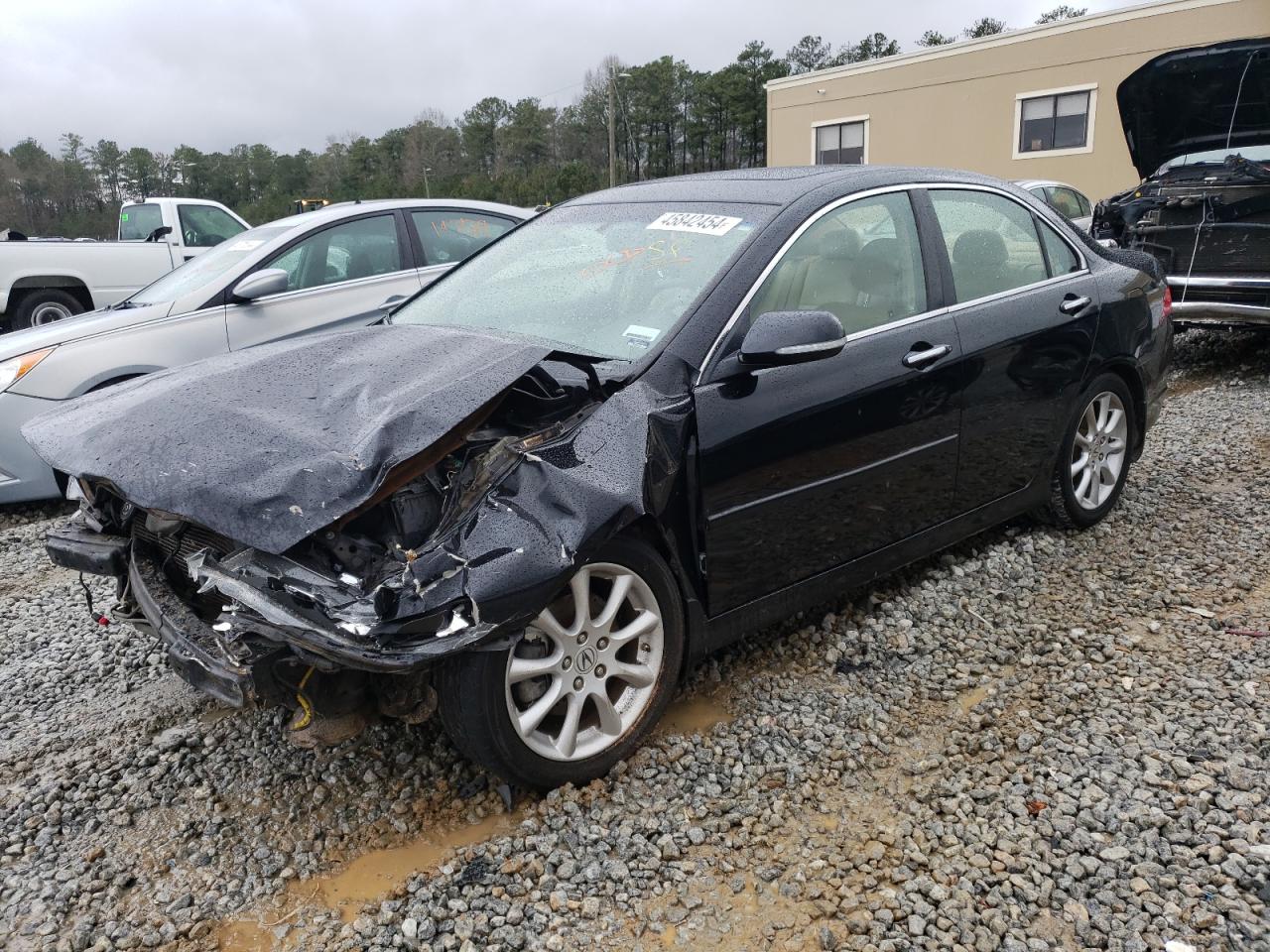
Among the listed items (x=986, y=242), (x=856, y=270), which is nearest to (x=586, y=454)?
(x=856, y=270)

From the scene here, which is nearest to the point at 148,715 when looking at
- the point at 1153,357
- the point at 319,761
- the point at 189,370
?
the point at 319,761

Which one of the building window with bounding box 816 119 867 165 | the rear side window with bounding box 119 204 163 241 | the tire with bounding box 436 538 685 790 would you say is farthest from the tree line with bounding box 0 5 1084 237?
the tire with bounding box 436 538 685 790

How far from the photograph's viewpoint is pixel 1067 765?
273 cm

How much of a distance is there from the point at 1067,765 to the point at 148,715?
9.93 feet

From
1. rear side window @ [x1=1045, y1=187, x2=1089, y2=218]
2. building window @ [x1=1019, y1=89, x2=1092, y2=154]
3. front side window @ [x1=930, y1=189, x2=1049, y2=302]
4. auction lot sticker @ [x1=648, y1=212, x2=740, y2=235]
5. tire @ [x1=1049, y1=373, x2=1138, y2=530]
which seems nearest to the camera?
auction lot sticker @ [x1=648, y1=212, x2=740, y2=235]

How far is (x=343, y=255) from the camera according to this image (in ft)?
20.8

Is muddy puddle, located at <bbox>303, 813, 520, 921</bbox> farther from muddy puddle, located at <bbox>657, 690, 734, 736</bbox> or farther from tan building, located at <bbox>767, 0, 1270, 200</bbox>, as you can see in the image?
tan building, located at <bbox>767, 0, 1270, 200</bbox>

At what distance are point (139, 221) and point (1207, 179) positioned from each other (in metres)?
12.7

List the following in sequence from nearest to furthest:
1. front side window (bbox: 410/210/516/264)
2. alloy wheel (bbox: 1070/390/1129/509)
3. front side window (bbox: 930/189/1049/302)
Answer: front side window (bbox: 930/189/1049/302) → alloy wheel (bbox: 1070/390/1129/509) → front side window (bbox: 410/210/516/264)

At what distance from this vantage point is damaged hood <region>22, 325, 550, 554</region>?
2.26 metres

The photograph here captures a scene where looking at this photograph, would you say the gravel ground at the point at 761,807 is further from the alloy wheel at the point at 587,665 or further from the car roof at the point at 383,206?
the car roof at the point at 383,206

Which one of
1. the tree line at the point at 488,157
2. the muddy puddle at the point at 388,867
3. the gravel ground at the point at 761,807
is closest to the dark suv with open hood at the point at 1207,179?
the gravel ground at the point at 761,807

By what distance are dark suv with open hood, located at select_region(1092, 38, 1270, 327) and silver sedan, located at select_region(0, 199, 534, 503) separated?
5356mm

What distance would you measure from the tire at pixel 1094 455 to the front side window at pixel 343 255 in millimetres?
4549
